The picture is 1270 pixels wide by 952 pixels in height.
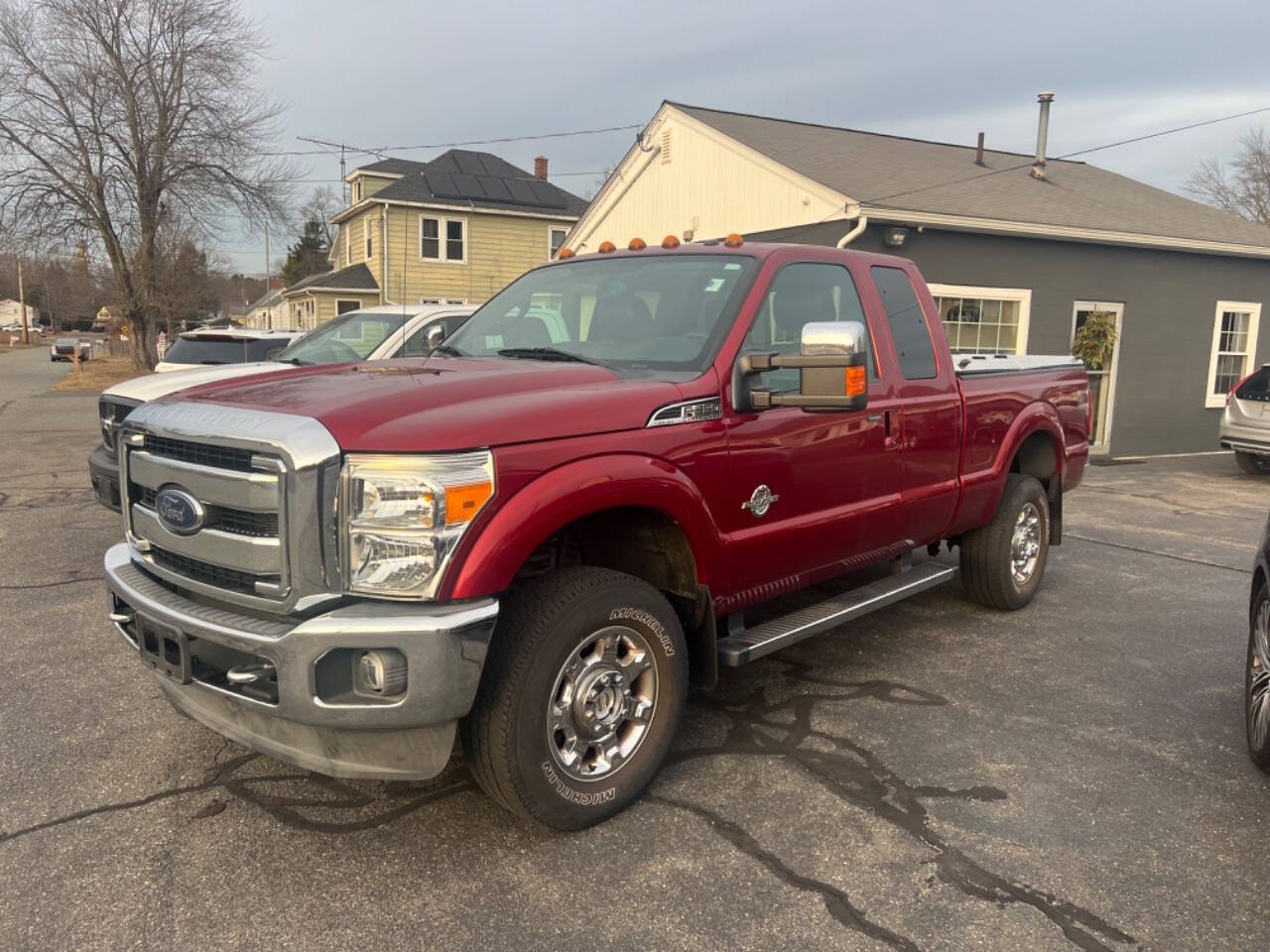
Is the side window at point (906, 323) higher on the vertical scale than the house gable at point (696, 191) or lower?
lower

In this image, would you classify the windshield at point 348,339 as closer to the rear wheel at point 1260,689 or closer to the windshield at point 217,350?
the windshield at point 217,350

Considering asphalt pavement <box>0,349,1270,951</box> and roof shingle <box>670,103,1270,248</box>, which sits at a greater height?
roof shingle <box>670,103,1270,248</box>

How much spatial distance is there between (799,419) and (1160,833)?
1.95 m

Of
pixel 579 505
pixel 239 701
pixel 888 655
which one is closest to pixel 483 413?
pixel 579 505

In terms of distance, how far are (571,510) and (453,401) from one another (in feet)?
1.67

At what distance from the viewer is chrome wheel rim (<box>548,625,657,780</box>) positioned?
3.03 m

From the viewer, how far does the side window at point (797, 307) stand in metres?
3.79

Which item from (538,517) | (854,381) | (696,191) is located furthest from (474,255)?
(538,517)

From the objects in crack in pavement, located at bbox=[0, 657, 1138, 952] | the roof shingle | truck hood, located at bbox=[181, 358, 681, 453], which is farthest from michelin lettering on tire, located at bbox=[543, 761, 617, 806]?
the roof shingle

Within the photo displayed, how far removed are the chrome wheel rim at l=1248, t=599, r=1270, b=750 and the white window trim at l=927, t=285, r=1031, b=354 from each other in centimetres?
918

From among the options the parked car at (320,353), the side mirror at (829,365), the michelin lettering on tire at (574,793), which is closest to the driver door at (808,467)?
the side mirror at (829,365)

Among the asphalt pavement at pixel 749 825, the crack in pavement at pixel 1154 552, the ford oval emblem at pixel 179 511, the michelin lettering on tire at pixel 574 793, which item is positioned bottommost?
the crack in pavement at pixel 1154 552

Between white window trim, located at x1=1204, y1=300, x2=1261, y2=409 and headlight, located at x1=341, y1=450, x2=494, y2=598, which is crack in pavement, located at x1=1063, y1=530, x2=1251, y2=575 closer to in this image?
headlight, located at x1=341, y1=450, x2=494, y2=598

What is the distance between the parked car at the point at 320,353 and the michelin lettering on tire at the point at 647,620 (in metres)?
3.55
